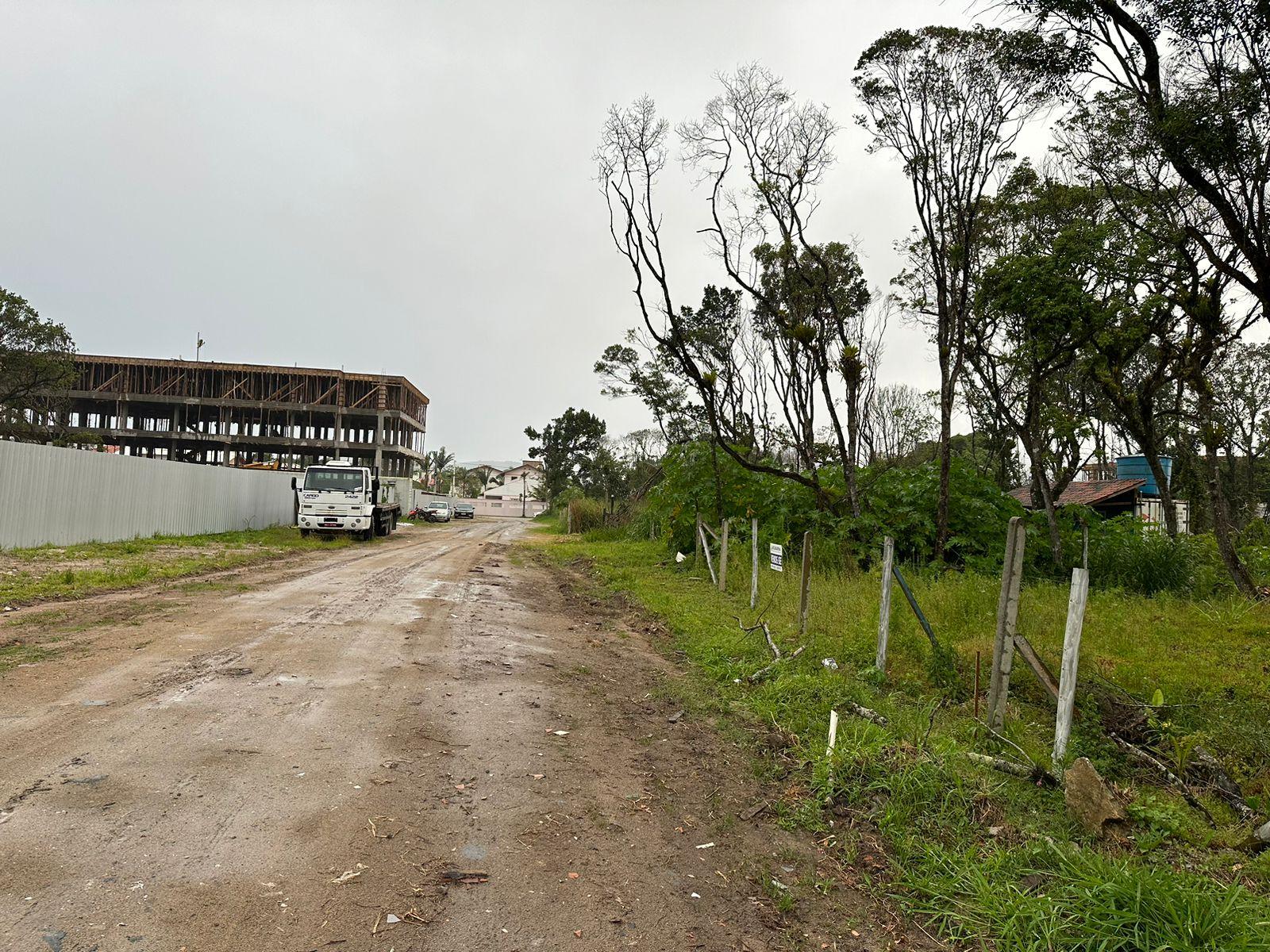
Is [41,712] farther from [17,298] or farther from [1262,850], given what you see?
[17,298]

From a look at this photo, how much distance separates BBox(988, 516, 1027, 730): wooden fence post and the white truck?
24531 millimetres

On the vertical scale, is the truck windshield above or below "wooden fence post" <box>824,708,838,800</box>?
above

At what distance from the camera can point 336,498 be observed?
26750mm

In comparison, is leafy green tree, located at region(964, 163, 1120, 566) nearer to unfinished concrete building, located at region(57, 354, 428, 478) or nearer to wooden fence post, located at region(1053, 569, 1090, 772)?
wooden fence post, located at region(1053, 569, 1090, 772)

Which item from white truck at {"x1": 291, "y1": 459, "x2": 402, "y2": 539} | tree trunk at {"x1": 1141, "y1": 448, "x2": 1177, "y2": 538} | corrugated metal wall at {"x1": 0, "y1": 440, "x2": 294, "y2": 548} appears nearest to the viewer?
tree trunk at {"x1": 1141, "y1": 448, "x2": 1177, "y2": 538}

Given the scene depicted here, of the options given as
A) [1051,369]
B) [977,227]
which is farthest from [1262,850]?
[977,227]

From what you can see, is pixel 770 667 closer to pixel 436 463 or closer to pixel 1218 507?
pixel 1218 507

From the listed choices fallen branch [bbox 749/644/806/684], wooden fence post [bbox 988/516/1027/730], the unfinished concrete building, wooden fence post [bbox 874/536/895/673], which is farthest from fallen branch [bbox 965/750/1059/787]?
the unfinished concrete building

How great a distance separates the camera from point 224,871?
3.48 meters

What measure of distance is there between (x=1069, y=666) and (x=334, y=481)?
2567cm

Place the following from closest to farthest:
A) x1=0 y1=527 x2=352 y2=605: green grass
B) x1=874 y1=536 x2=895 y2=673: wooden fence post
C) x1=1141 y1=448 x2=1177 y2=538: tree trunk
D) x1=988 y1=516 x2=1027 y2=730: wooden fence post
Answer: x1=988 y1=516 x2=1027 y2=730: wooden fence post < x1=874 y1=536 x2=895 y2=673: wooden fence post < x1=0 y1=527 x2=352 y2=605: green grass < x1=1141 y1=448 x2=1177 y2=538: tree trunk

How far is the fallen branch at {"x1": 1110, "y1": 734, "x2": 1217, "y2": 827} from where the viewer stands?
184 inches

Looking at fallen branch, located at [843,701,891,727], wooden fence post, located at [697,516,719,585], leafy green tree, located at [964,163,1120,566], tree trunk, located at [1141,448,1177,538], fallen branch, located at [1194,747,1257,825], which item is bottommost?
fallen branch, located at [1194,747,1257,825]

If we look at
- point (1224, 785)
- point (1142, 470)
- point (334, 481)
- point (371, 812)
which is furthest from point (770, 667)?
point (1142, 470)
